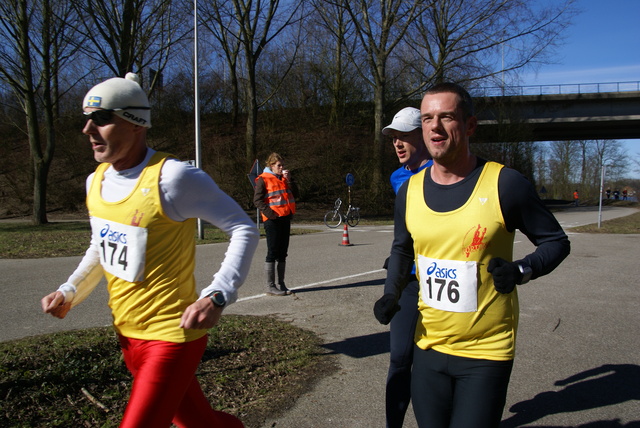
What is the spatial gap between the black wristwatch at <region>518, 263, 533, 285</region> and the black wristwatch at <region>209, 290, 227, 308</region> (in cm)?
118

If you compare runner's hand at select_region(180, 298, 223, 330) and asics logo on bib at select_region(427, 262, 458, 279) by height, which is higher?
asics logo on bib at select_region(427, 262, 458, 279)

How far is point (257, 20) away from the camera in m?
26.6

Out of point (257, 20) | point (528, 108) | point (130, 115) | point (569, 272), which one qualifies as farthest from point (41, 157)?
point (528, 108)

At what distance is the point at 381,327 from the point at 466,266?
156 inches

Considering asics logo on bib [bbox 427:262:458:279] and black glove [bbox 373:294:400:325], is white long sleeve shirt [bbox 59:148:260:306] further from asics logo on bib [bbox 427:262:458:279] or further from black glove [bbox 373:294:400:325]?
asics logo on bib [bbox 427:262:458:279]

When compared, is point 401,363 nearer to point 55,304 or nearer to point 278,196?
point 55,304

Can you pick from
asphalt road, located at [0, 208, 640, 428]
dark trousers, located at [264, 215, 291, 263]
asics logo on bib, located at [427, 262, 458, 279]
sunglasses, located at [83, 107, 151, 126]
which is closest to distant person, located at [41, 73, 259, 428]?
sunglasses, located at [83, 107, 151, 126]

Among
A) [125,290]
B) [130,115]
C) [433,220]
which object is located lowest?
[125,290]

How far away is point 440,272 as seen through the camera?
2354mm

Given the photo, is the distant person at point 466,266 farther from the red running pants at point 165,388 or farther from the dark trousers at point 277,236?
the dark trousers at point 277,236

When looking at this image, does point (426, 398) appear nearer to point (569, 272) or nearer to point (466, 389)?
point (466, 389)

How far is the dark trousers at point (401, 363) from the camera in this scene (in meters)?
3.04

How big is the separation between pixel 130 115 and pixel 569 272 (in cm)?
985

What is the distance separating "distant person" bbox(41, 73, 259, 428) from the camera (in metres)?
2.21
